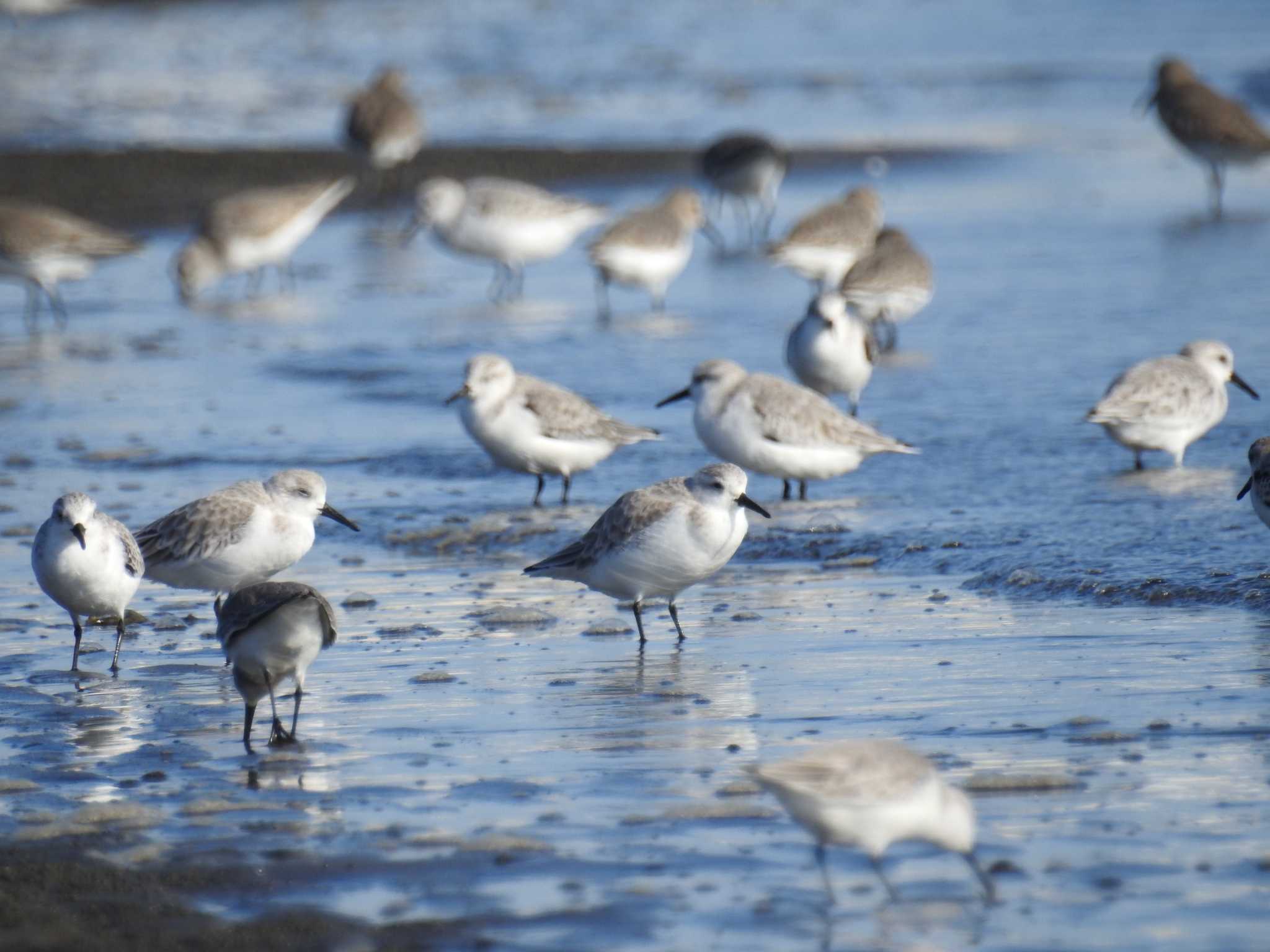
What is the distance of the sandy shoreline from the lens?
21.7 m

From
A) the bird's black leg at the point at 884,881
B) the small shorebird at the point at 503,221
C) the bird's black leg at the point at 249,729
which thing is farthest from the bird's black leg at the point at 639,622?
the small shorebird at the point at 503,221

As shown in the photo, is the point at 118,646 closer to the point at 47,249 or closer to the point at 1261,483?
the point at 1261,483

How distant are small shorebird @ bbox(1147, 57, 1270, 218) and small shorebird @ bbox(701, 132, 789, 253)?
168 inches

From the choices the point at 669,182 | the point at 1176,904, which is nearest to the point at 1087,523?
the point at 1176,904

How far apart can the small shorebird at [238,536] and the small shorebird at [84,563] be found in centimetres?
30

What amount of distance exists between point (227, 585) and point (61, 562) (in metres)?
0.75

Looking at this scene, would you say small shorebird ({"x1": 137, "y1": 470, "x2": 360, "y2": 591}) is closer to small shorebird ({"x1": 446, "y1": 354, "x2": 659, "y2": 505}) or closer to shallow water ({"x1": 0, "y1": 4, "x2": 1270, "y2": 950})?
shallow water ({"x1": 0, "y1": 4, "x2": 1270, "y2": 950})

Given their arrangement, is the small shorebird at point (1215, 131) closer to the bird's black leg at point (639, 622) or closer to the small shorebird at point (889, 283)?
the small shorebird at point (889, 283)

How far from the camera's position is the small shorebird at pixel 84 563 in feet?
22.4

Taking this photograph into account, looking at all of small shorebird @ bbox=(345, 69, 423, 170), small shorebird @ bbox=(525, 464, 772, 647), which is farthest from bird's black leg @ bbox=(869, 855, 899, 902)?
small shorebird @ bbox=(345, 69, 423, 170)

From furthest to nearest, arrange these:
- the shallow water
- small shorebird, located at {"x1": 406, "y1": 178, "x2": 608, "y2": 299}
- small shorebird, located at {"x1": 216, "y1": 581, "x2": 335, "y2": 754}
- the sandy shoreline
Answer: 1. the sandy shoreline
2. small shorebird, located at {"x1": 406, "y1": 178, "x2": 608, "y2": 299}
3. small shorebird, located at {"x1": 216, "y1": 581, "x2": 335, "y2": 754}
4. the shallow water

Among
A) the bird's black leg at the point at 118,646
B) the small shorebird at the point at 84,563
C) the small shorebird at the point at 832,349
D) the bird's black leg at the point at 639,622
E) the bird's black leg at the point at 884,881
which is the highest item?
the small shorebird at the point at 832,349

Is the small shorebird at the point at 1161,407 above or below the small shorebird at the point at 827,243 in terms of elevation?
below

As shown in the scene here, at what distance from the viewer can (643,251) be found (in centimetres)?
1534
